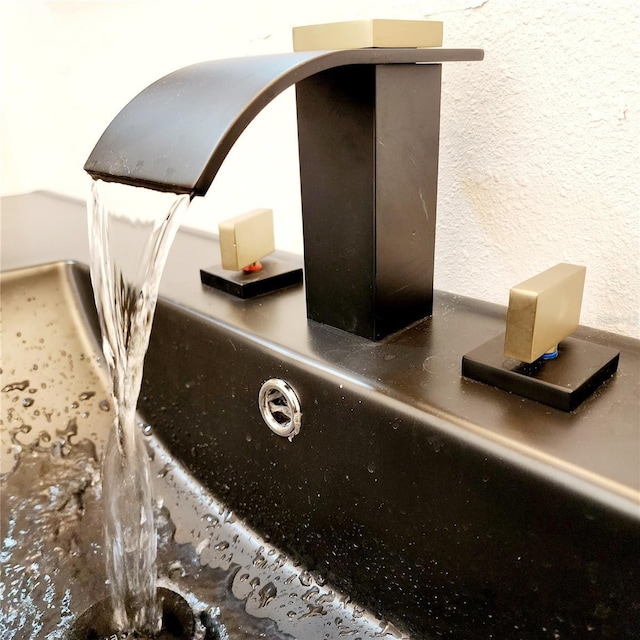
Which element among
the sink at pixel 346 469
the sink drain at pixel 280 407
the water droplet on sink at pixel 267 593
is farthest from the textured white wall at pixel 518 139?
the water droplet on sink at pixel 267 593

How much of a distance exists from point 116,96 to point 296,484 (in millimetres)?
778

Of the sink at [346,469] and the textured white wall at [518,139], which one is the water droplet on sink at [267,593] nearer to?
the sink at [346,469]

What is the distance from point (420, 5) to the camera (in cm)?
53

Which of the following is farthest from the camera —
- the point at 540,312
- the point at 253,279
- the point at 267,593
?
the point at 253,279

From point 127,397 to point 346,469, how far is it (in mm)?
190

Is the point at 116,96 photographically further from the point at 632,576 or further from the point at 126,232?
the point at 632,576

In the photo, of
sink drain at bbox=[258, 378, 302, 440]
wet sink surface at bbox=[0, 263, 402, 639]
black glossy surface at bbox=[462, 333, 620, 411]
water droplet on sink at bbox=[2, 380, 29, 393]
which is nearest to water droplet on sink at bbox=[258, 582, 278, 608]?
wet sink surface at bbox=[0, 263, 402, 639]

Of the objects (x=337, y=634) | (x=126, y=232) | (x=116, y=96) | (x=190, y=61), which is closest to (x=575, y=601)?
(x=337, y=634)

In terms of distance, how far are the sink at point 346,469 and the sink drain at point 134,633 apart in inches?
0.5

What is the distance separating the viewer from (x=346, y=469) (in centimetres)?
44

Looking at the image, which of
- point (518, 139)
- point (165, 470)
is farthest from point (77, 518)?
point (518, 139)

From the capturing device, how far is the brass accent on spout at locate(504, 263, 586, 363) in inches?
14.9

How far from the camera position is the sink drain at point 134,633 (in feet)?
1.47

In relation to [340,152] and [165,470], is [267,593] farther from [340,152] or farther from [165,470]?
[340,152]
